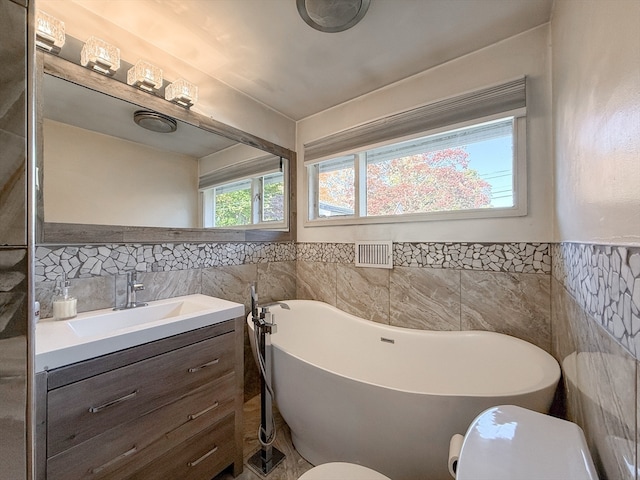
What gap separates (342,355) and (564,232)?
1526 millimetres

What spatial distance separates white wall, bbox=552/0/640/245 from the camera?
44cm

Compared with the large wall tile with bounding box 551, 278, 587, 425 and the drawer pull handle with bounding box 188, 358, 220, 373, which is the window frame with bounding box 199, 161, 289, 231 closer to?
the drawer pull handle with bounding box 188, 358, 220, 373

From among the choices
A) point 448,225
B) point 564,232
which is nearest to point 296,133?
point 448,225

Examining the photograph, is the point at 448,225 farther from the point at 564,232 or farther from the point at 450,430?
the point at 450,430

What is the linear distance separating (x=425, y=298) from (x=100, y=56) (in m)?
2.27

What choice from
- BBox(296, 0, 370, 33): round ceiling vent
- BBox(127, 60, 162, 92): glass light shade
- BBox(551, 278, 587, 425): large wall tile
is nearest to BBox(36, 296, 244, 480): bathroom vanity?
BBox(127, 60, 162, 92): glass light shade

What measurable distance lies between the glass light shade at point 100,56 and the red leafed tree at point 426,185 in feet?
5.57

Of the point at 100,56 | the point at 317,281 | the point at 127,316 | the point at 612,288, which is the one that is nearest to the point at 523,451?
the point at 612,288

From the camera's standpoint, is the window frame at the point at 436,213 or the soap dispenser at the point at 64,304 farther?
the window frame at the point at 436,213

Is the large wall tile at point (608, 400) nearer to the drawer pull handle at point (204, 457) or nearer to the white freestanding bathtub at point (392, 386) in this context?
the white freestanding bathtub at point (392, 386)

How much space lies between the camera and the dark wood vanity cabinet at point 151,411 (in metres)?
0.85

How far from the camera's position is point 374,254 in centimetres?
201

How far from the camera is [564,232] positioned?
1.10m

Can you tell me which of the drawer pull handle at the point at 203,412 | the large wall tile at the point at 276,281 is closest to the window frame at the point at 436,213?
the large wall tile at the point at 276,281
